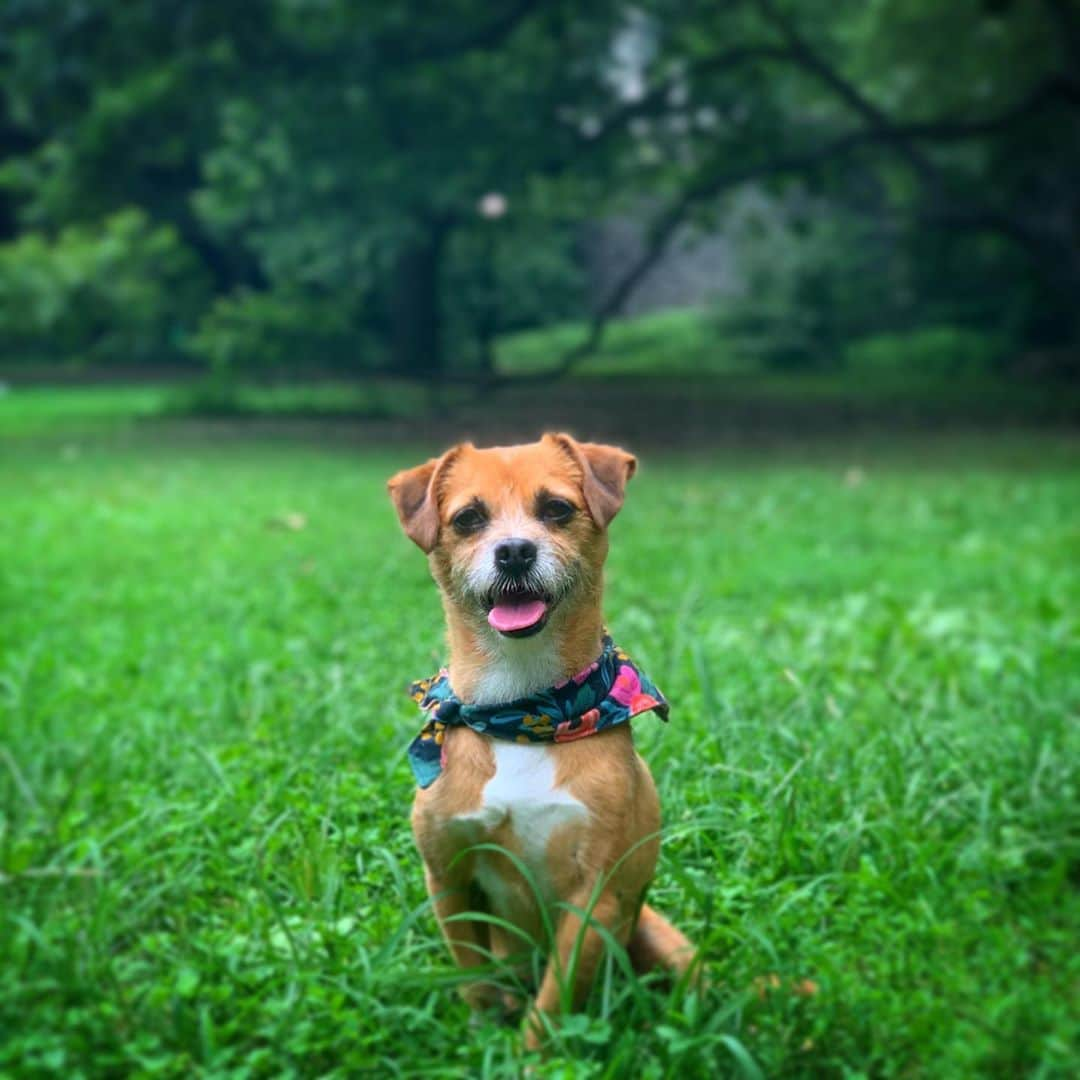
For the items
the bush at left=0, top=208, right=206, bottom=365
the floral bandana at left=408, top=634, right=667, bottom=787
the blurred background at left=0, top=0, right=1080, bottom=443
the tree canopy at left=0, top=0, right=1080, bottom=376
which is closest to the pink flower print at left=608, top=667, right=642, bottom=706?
the floral bandana at left=408, top=634, right=667, bottom=787

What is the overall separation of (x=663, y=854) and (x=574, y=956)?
21.9 inches

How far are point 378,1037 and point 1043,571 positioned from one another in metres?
5.39

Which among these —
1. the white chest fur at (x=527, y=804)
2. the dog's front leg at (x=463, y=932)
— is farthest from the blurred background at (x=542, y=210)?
the white chest fur at (x=527, y=804)

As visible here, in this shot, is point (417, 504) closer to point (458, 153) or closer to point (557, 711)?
point (557, 711)

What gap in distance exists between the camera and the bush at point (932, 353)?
66.0 feet

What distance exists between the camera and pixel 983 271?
20.8 meters

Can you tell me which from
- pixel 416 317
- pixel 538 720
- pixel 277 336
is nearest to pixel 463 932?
pixel 538 720

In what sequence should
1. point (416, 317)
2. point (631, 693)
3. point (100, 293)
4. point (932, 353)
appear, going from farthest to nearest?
point (932, 353), point (416, 317), point (100, 293), point (631, 693)

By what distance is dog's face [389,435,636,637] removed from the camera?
2.02m

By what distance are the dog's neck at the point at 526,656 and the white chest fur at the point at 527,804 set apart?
3.3 inches

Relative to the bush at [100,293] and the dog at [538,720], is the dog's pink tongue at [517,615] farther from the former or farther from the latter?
the bush at [100,293]

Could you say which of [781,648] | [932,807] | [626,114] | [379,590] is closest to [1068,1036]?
[932,807]

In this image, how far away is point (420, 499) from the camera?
86.1 inches

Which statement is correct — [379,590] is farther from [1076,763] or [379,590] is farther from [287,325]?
[287,325]
